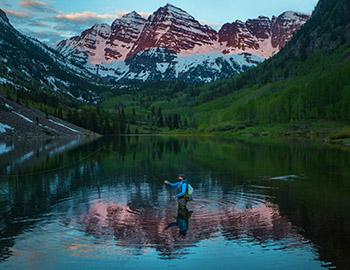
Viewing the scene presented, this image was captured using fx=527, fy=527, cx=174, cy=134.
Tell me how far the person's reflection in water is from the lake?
8cm

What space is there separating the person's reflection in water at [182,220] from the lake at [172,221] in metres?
0.08

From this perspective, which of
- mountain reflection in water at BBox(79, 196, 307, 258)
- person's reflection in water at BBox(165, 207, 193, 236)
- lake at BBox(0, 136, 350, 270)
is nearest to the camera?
lake at BBox(0, 136, 350, 270)

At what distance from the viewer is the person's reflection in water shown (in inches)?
1474

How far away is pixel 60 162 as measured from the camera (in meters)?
94.6

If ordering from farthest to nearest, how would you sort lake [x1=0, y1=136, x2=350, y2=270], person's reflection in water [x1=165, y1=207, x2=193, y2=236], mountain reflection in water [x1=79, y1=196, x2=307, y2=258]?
1. person's reflection in water [x1=165, y1=207, x2=193, y2=236]
2. mountain reflection in water [x1=79, y1=196, x2=307, y2=258]
3. lake [x1=0, y1=136, x2=350, y2=270]

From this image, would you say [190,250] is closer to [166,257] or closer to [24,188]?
[166,257]

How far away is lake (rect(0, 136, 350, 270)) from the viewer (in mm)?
30297

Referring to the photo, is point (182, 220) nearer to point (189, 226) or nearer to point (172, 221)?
point (172, 221)

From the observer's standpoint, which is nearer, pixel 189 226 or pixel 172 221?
pixel 189 226

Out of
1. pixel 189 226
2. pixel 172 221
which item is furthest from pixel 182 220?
pixel 189 226

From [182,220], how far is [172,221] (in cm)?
83

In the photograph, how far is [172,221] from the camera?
40250 mm

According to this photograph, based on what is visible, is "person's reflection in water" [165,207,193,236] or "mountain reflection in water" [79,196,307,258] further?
"person's reflection in water" [165,207,193,236]

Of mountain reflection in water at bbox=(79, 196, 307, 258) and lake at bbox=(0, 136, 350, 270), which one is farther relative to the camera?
mountain reflection in water at bbox=(79, 196, 307, 258)
